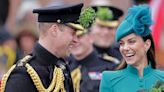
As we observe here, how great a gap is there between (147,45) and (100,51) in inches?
152

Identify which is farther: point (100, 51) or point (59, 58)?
point (100, 51)

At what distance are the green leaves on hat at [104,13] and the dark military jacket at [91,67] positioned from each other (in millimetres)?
791

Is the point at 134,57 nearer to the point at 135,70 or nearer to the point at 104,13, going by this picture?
the point at 135,70

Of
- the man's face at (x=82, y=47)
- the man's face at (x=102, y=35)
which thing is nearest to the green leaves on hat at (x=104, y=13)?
the man's face at (x=102, y=35)

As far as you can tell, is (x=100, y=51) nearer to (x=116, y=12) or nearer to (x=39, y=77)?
(x=116, y=12)

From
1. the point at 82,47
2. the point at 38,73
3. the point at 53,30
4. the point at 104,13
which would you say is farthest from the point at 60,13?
the point at 104,13

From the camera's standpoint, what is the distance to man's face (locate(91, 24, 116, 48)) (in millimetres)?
13094

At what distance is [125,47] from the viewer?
30.0 feet

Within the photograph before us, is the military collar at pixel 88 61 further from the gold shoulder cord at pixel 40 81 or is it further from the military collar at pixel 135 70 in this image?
the gold shoulder cord at pixel 40 81

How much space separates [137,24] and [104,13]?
12.7 feet

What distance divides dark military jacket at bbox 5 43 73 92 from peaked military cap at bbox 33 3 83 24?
262 mm

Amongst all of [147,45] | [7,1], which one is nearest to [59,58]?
[147,45]

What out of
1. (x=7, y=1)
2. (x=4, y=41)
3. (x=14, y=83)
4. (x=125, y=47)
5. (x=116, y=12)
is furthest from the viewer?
(x=7, y=1)

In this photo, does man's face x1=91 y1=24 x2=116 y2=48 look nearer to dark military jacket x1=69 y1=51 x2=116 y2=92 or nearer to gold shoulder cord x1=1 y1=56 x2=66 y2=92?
dark military jacket x1=69 y1=51 x2=116 y2=92
